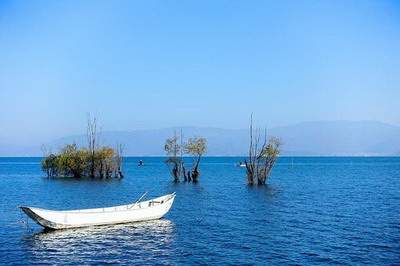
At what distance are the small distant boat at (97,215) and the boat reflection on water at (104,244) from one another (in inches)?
21.5

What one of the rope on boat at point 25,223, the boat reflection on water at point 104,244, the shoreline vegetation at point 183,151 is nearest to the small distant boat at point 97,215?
the boat reflection on water at point 104,244

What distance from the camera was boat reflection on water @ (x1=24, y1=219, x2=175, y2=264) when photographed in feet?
92.1

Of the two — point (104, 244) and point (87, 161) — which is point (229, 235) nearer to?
point (104, 244)

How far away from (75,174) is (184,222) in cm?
5756

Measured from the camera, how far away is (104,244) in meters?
31.6

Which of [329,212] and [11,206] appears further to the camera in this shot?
[11,206]

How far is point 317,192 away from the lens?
66812 millimetres

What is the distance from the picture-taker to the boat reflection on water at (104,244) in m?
28.1

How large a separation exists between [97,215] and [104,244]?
6559 mm

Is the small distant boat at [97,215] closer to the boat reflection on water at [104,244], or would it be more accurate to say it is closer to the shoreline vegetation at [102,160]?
the boat reflection on water at [104,244]

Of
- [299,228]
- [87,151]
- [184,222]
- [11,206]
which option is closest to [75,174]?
[87,151]

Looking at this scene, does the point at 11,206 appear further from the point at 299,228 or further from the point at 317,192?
the point at 317,192

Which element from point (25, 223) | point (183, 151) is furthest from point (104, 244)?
point (183, 151)

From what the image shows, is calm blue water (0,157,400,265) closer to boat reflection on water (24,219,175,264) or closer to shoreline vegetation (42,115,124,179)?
boat reflection on water (24,219,175,264)
